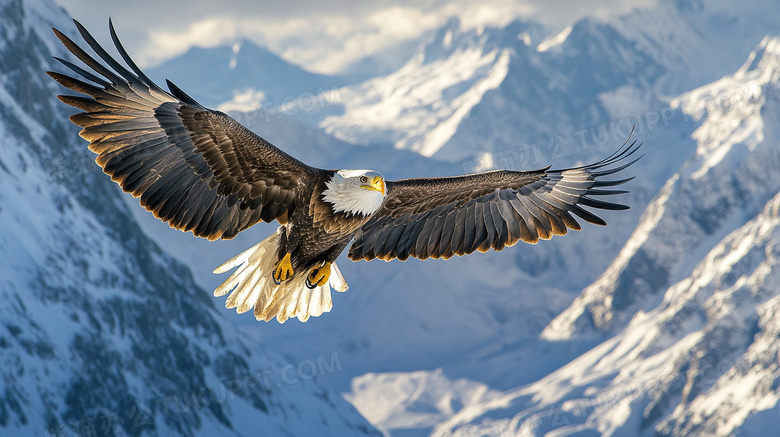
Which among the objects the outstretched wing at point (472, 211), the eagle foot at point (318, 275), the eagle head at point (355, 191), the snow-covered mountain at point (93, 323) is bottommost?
the eagle foot at point (318, 275)

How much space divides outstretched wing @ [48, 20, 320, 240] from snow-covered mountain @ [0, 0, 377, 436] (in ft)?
291

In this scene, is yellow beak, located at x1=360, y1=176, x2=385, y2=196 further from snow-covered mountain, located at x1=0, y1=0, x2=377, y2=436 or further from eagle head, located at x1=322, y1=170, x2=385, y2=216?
snow-covered mountain, located at x1=0, y1=0, x2=377, y2=436

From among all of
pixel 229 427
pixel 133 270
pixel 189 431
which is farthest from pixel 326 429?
pixel 133 270

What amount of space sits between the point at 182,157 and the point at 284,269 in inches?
83.8

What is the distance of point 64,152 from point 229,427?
63.4 meters

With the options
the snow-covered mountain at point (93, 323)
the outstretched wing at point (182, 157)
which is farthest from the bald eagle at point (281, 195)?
the snow-covered mountain at point (93, 323)

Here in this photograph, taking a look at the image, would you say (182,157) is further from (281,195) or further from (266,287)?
(266,287)

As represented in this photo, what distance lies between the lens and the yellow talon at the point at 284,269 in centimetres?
1336

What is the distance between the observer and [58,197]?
521 feet

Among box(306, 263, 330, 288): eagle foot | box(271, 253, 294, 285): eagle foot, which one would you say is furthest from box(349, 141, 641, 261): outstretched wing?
box(271, 253, 294, 285): eagle foot

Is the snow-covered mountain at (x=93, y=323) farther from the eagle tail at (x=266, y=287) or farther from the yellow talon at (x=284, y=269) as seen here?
the yellow talon at (x=284, y=269)

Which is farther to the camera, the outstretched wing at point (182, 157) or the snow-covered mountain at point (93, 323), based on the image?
the snow-covered mountain at point (93, 323)

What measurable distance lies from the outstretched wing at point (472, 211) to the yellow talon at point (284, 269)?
42.9 inches

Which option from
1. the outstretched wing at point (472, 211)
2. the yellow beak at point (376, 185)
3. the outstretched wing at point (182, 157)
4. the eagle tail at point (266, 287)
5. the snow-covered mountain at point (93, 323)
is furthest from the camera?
the snow-covered mountain at point (93, 323)
